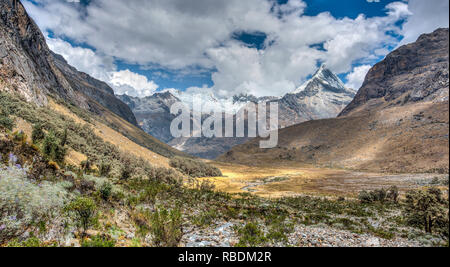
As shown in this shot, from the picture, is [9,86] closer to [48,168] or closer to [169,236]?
[48,168]

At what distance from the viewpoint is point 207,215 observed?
36.6ft

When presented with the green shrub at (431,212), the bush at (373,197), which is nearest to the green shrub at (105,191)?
the green shrub at (431,212)

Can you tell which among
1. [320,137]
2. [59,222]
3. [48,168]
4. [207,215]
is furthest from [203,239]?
[320,137]

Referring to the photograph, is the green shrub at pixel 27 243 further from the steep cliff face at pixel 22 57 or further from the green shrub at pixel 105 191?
the steep cliff face at pixel 22 57

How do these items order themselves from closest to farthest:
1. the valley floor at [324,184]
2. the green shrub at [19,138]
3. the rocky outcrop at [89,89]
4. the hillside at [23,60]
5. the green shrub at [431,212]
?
the green shrub at [431,212], the green shrub at [19,138], the hillside at [23,60], the valley floor at [324,184], the rocky outcrop at [89,89]

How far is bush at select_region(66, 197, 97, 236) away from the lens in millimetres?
5605

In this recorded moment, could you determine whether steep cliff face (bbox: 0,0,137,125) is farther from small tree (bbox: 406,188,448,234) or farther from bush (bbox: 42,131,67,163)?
small tree (bbox: 406,188,448,234)

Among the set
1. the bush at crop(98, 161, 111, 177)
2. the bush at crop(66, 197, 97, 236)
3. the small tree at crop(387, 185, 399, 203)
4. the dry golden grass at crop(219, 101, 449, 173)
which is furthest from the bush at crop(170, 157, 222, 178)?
the dry golden grass at crop(219, 101, 449, 173)

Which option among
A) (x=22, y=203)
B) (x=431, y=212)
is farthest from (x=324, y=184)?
(x=22, y=203)

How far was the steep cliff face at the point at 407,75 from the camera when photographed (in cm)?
12469

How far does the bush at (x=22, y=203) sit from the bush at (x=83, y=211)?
0.74 meters

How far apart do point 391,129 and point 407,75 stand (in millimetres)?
109034

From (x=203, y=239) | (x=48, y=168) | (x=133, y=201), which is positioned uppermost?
(x=48, y=168)
